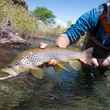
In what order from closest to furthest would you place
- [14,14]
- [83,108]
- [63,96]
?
1. [83,108]
2. [63,96]
3. [14,14]

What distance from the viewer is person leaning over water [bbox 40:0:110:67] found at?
6648 mm

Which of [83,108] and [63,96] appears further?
[63,96]

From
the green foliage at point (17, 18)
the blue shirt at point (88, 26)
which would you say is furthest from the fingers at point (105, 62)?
the green foliage at point (17, 18)

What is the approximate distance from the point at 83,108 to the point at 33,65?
1488 millimetres

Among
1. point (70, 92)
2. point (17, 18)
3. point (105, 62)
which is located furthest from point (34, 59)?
point (17, 18)

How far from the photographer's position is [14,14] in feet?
59.9

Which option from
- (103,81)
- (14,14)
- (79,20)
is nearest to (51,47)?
(79,20)

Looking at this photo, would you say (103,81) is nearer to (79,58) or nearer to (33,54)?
(79,58)

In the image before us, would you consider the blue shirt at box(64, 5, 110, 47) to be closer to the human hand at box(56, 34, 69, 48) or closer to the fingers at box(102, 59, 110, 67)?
the human hand at box(56, 34, 69, 48)

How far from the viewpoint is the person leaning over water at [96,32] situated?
6648 mm

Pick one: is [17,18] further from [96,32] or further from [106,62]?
[106,62]

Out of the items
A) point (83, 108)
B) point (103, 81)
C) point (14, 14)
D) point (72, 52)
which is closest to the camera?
point (72, 52)

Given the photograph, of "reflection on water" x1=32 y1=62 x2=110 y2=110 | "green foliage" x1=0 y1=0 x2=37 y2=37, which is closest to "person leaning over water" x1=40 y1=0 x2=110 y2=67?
"reflection on water" x1=32 y1=62 x2=110 y2=110

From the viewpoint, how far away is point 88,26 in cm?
706
